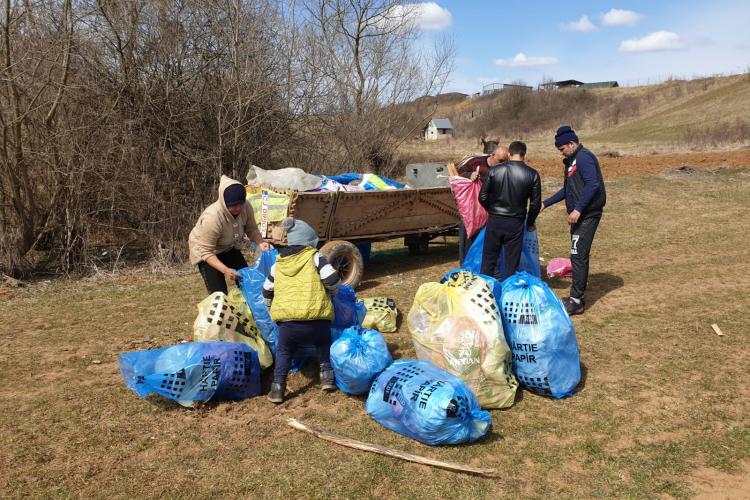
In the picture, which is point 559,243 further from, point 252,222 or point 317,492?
point 317,492

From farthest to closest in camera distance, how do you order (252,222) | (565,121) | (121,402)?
1. (565,121)
2. (252,222)
3. (121,402)

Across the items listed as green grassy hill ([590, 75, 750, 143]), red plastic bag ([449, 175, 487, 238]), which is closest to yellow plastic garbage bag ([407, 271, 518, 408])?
red plastic bag ([449, 175, 487, 238])

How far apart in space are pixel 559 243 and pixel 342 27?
10604mm

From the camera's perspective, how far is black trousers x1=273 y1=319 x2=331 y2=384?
390 cm

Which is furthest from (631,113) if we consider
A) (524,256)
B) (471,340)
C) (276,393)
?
(276,393)

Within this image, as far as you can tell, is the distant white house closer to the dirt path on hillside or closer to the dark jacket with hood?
the dirt path on hillside

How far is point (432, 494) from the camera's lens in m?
2.98

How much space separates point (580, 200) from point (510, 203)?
2.65ft

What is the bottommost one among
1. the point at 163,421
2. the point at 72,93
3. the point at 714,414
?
the point at 714,414

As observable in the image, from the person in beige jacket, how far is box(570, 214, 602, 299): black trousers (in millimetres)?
3136

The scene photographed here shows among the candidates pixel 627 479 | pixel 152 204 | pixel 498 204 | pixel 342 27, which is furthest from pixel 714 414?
pixel 342 27

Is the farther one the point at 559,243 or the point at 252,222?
the point at 559,243

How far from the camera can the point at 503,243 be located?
17.9 feet

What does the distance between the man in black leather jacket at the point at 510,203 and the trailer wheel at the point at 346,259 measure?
72.8 inches
